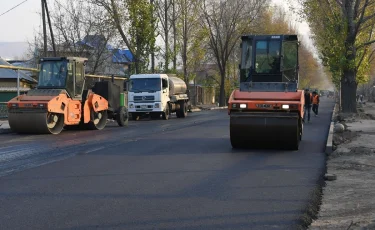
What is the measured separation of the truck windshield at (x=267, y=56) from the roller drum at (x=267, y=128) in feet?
8.87

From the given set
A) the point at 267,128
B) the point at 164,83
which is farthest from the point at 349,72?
the point at 267,128

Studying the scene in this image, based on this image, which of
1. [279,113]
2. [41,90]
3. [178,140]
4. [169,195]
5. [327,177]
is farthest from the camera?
[41,90]

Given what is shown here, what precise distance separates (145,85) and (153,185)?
22.5 m

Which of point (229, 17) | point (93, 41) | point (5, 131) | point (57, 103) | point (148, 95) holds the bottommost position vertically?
point (5, 131)

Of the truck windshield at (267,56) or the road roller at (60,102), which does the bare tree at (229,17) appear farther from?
the truck windshield at (267,56)

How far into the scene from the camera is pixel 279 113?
45.1 feet

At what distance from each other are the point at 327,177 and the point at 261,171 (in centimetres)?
141

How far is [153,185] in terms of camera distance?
30.3ft

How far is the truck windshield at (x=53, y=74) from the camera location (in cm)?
2058

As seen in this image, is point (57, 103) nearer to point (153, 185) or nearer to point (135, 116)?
point (153, 185)

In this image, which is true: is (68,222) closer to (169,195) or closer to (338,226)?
(169,195)

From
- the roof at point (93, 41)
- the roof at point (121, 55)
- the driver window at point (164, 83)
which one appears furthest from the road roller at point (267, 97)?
the roof at point (121, 55)

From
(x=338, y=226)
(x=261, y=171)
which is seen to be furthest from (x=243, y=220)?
(x=261, y=171)

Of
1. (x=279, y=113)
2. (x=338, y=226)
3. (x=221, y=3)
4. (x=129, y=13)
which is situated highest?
(x=221, y=3)
